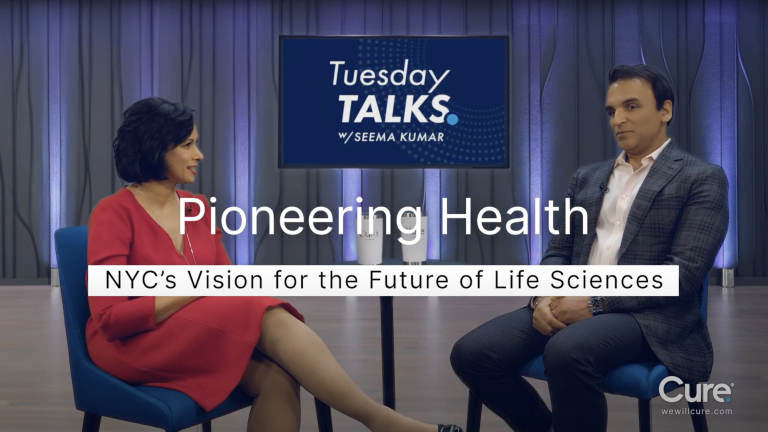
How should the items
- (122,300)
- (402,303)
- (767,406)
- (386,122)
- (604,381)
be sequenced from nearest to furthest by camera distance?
1. (122,300)
2. (604,381)
3. (767,406)
4. (402,303)
5. (386,122)

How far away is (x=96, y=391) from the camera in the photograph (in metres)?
1.47

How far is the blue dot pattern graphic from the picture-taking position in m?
5.64

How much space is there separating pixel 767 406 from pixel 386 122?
3729 mm

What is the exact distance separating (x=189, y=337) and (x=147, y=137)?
0.49 meters

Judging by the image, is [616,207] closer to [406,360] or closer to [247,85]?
[406,360]

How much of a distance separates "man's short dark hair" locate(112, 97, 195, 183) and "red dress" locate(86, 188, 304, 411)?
131 millimetres

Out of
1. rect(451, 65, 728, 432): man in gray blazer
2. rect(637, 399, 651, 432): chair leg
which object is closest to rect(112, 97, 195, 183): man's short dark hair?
rect(451, 65, 728, 432): man in gray blazer

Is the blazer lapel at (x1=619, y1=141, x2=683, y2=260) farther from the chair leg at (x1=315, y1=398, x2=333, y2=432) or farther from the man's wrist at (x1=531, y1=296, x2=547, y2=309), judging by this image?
the chair leg at (x1=315, y1=398, x2=333, y2=432)

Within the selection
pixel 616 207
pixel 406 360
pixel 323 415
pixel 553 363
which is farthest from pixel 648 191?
pixel 406 360

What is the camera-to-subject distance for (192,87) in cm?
592

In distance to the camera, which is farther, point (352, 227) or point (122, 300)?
point (352, 227)

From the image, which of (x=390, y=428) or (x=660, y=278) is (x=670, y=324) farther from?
(x=390, y=428)

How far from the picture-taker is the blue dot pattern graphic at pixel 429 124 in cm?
564

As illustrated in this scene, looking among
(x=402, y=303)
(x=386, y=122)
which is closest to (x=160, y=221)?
(x=402, y=303)
